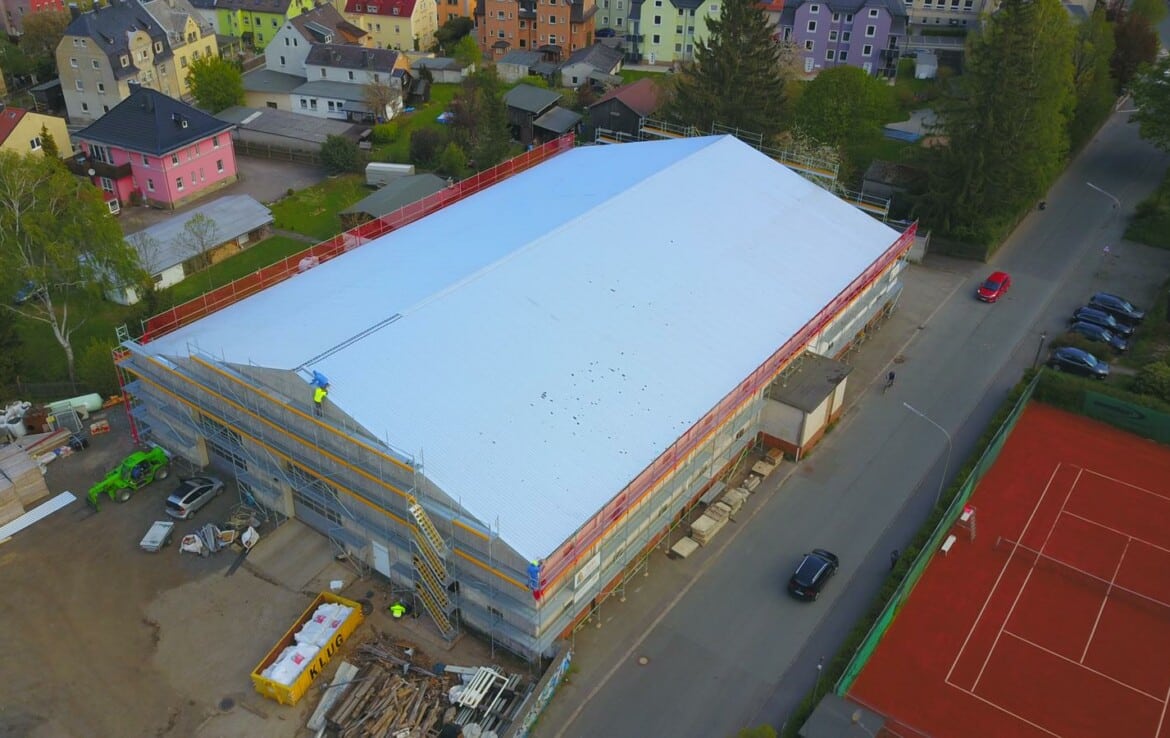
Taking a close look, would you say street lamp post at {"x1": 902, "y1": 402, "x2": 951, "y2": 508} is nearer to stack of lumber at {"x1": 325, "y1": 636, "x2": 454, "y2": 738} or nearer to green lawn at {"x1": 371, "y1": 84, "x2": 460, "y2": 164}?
Answer: stack of lumber at {"x1": 325, "y1": 636, "x2": 454, "y2": 738}

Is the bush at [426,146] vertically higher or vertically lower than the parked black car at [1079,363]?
higher

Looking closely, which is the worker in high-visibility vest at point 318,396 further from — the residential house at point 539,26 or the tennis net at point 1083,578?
the residential house at point 539,26

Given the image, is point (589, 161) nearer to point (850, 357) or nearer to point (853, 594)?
point (850, 357)

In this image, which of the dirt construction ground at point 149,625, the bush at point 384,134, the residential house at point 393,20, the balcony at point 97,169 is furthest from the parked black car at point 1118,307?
the residential house at point 393,20

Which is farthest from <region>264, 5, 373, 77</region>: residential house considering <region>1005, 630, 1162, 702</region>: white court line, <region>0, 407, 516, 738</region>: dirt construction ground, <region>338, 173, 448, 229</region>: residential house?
<region>1005, 630, 1162, 702</region>: white court line

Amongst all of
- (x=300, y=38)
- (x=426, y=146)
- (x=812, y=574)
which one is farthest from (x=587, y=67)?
(x=812, y=574)

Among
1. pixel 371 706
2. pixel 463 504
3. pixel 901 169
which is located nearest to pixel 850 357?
pixel 901 169
